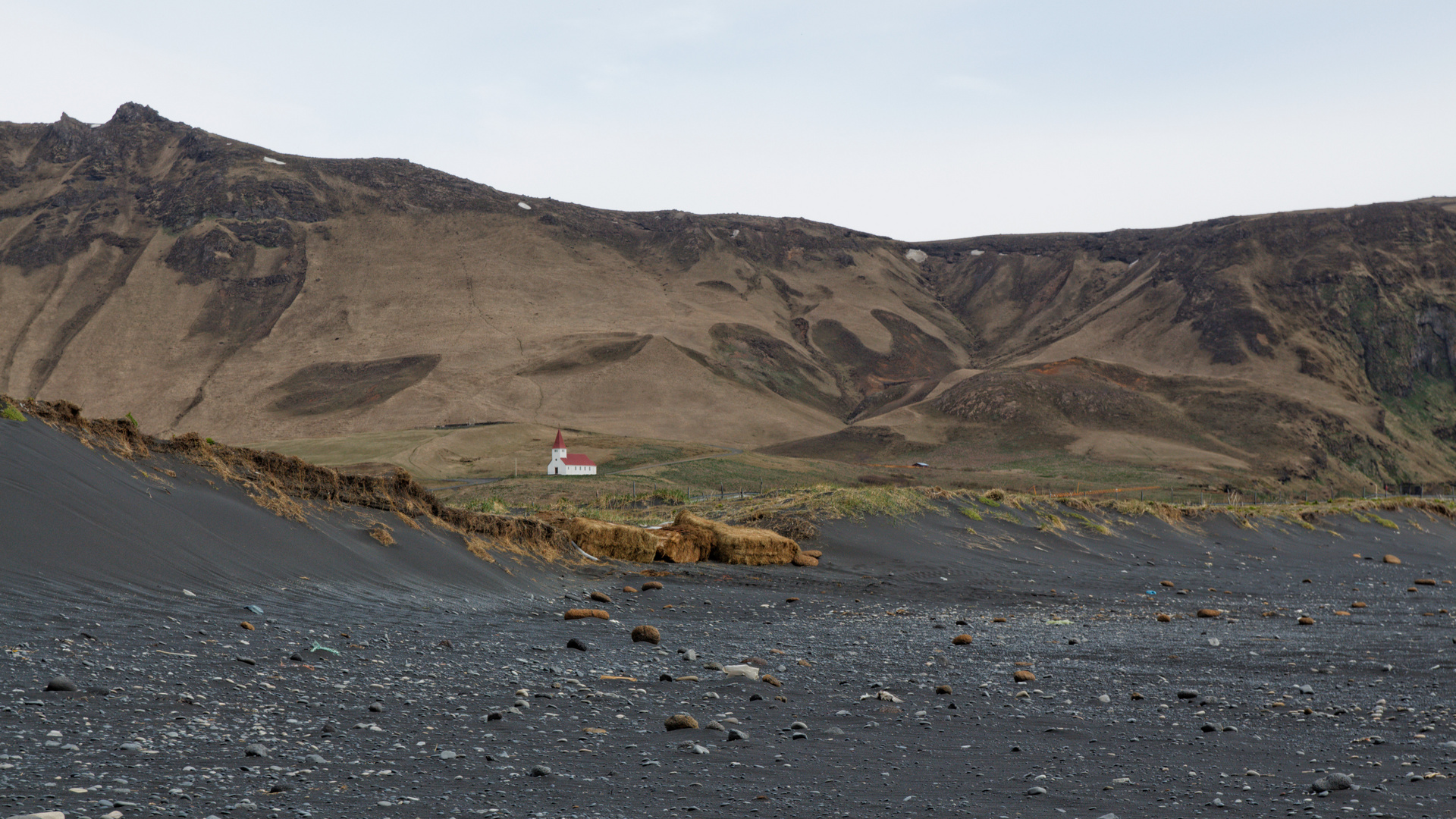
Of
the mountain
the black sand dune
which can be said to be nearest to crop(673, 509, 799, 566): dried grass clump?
the black sand dune

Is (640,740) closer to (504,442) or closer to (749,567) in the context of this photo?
(749,567)

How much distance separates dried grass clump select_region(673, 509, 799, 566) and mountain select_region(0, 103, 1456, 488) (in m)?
62.5

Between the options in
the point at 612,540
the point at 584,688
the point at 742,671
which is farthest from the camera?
the point at 612,540

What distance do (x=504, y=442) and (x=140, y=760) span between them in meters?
86.6

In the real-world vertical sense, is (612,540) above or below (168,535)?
below

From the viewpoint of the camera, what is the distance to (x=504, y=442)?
297ft

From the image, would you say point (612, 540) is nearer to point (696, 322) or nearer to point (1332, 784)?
point (1332, 784)

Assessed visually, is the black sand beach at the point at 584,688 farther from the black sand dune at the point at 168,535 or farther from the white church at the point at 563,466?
the white church at the point at 563,466

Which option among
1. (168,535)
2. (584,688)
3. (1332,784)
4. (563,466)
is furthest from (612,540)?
(563,466)

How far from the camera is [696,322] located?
14825 cm

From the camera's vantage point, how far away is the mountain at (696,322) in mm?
105562

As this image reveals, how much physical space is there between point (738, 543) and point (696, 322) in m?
127

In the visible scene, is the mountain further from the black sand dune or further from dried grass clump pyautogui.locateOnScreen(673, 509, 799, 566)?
the black sand dune

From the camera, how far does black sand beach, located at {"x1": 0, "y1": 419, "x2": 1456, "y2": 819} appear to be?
244 inches
